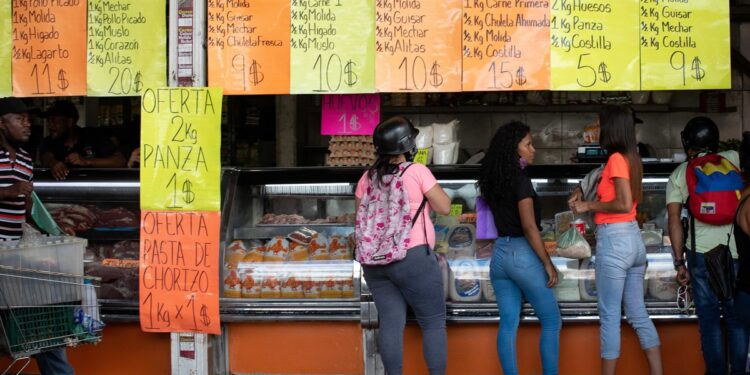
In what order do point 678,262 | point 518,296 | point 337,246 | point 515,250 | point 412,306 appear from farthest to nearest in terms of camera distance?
point 337,246
point 678,262
point 518,296
point 515,250
point 412,306

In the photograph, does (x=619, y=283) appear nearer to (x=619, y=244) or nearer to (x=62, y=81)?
(x=619, y=244)

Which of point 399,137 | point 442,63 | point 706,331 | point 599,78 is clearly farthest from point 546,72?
point 706,331

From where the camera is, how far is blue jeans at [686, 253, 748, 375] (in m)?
4.64

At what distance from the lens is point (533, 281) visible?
4.61 m

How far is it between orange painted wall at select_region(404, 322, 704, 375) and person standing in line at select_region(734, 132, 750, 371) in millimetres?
878

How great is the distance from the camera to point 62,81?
17.1ft

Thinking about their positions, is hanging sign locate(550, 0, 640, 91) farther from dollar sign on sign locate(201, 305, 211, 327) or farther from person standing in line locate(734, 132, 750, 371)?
dollar sign on sign locate(201, 305, 211, 327)

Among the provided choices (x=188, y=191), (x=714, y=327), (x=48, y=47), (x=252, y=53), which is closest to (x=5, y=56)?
(x=48, y=47)

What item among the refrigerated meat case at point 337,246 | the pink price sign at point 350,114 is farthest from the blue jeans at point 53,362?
the pink price sign at point 350,114

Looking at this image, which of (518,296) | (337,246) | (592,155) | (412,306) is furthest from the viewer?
(592,155)

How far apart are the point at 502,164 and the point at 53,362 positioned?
271 cm

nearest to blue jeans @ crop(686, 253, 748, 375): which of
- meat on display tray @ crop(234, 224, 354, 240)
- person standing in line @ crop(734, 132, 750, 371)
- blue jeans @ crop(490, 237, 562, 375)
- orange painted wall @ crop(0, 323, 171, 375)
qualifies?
person standing in line @ crop(734, 132, 750, 371)

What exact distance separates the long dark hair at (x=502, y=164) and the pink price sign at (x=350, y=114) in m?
1.20

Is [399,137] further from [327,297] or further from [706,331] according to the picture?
[706,331]
